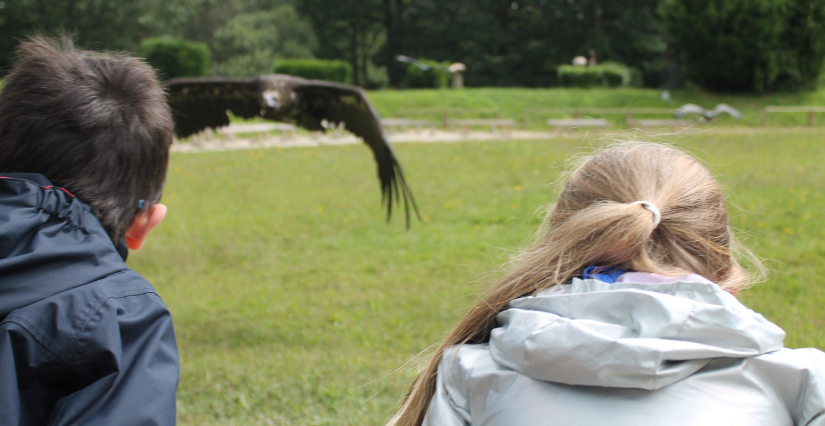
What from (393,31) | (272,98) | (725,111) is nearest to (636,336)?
(272,98)

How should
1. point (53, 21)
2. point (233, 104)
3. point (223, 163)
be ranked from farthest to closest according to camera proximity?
point (53, 21) → point (223, 163) → point (233, 104)

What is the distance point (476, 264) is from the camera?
4.85 meters

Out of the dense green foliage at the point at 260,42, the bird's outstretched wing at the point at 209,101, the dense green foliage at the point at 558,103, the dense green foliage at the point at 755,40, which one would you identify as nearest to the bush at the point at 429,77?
the dense green foliage at the point at 558,103

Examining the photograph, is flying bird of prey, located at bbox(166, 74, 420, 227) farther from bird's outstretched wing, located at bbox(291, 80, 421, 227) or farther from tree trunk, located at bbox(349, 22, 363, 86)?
tree trunk, located at bbox(349, 22, 363, 86)

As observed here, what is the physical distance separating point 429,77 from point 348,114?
64.9 ft

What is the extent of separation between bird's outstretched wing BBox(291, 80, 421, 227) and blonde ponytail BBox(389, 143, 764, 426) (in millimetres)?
3482

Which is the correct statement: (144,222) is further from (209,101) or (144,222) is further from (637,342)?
(209,101)

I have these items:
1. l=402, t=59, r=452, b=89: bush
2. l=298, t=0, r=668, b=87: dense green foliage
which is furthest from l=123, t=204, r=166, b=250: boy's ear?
l=298, t=0, r=668, b=87: dense green foliage

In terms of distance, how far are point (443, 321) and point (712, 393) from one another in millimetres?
2980

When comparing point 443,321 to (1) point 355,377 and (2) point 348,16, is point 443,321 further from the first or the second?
(2) point 348,16

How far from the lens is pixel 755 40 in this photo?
58.1ft

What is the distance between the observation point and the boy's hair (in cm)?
108

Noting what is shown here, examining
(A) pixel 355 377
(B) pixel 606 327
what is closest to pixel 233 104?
(A) pixel 355 377

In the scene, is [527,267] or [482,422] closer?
[482,422]
